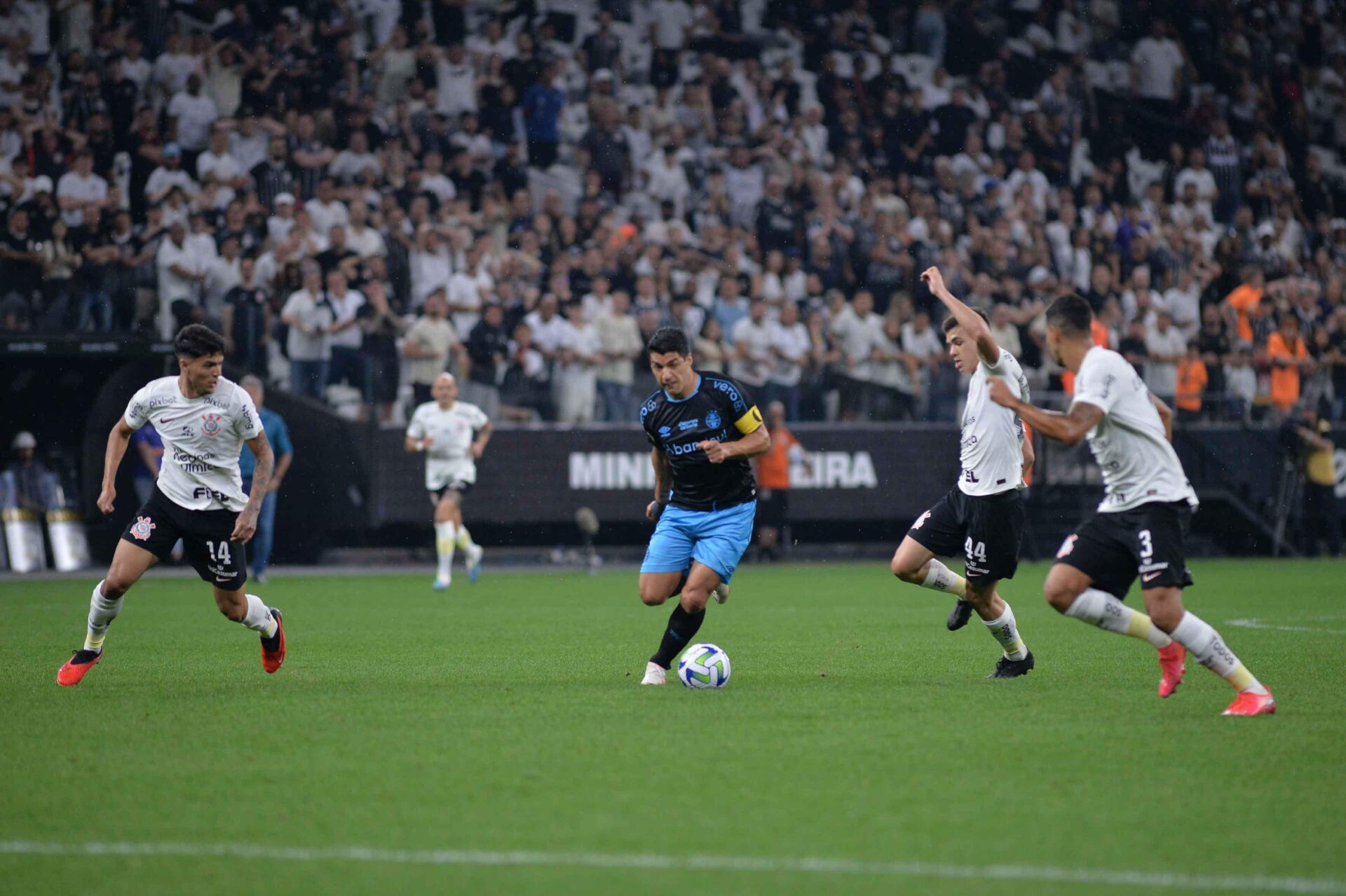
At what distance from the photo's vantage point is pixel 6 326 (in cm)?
1891

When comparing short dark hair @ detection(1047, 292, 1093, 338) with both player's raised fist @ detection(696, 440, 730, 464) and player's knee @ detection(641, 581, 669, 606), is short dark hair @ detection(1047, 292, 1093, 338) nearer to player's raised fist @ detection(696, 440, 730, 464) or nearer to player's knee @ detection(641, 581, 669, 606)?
player's raised fist @ detection(696, 440, 730, 464)

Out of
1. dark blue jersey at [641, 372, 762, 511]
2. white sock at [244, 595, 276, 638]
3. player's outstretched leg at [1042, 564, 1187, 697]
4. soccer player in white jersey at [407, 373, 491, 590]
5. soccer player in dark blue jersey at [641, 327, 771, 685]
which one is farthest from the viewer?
soccer player in white jersey at [407, 373, 491, 590]

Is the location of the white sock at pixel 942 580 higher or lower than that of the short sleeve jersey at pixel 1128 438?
lower

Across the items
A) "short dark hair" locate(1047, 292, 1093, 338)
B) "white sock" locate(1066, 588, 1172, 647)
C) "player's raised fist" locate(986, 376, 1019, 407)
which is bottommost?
"white sock" locate(1066, 588, 1172, 647)

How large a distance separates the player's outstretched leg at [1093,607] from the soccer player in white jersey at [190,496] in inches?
179

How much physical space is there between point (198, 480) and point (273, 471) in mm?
9103

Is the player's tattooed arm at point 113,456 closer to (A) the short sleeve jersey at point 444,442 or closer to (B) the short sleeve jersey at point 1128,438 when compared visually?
(B) the short sleeve jersey at point 1128,438

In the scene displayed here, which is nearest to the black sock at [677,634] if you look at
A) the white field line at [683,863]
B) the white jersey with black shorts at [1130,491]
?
the white jersey with black shorts at [1130,491]

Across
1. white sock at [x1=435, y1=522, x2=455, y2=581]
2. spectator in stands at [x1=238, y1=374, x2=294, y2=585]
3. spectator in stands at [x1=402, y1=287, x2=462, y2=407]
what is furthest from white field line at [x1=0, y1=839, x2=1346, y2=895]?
spectator in stands at [x1=402, y1=287, x2=462, y2=407]

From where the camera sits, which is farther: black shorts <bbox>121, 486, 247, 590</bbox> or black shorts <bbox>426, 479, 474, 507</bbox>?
black shorts <bbox>426, 479, 474, 507</bbox>

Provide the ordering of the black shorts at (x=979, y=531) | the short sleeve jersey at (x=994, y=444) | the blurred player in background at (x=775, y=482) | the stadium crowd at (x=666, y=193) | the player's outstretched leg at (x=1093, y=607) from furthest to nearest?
the blurred player in background at (x=775, y=482) → the stadium crowd at (x=666, y=193) → the short sleeve jersey at (x=994, y=444) → the black shorts at (x=979, y=531) → the player's outstretched leg at (x=1093, y=607)

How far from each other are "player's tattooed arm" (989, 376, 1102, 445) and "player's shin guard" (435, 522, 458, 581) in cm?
1156

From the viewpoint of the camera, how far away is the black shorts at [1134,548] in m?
7.92

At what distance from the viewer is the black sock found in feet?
31.2
